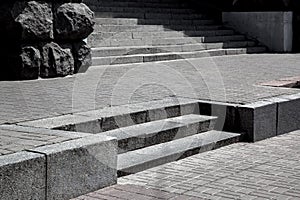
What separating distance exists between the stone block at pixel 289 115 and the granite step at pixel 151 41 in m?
5.41

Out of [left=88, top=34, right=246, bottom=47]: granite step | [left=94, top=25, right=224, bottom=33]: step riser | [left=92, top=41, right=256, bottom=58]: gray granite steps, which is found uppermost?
[left=94, top=25, right=224, bottom=33]: step riser

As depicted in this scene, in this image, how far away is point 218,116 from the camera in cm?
760

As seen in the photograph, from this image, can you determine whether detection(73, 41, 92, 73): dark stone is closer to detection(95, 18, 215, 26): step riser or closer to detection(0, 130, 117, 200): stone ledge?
detection(95, 18, 215, 26): step riser

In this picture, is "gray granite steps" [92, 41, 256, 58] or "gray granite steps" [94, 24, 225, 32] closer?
"gray granite steps" [92, 41, 256, 58]

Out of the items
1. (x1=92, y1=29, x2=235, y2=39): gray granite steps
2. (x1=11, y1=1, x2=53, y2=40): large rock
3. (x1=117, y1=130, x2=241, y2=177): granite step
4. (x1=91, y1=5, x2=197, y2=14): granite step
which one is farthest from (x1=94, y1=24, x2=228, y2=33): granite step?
(x1=117, y1=130, x2=241, y2=177): granite step

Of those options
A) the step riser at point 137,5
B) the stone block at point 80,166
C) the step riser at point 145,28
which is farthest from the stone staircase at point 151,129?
the step riser at point 137,5

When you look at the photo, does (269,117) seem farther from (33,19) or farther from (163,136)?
(33,19)

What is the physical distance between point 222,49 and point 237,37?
5.97 feet

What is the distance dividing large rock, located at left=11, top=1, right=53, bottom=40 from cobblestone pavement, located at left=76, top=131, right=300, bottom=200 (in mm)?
3816

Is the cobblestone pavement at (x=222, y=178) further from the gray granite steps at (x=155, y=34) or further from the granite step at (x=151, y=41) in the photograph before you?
the gray granite steps at (x=155, y=34)

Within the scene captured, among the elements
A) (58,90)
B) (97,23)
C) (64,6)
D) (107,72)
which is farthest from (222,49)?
(58,90)

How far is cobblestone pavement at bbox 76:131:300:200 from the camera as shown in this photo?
17.0ft

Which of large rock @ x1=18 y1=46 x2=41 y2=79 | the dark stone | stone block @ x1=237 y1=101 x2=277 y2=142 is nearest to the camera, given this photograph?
stone block @ x1=237 y1=101 x2=277 y2=142

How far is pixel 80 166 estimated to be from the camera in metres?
4.98
